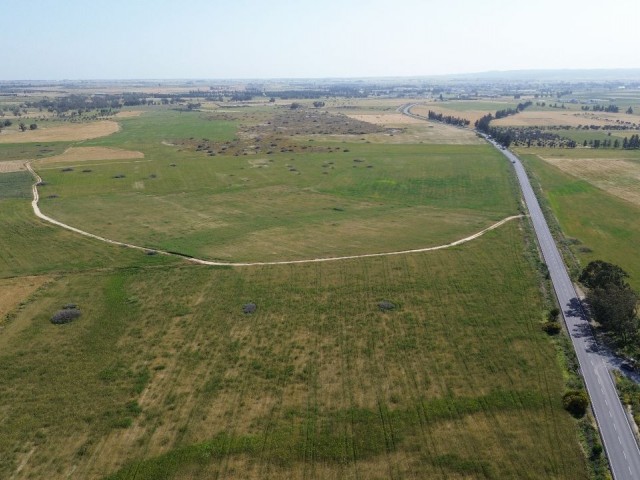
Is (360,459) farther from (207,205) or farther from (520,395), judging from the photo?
(207,205)

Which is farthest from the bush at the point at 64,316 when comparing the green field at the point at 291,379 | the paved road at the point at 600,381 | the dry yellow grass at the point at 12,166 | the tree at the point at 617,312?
the dry yellow grass at the point at 12,166

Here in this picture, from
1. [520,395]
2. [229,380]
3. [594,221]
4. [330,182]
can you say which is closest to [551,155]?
[594,221]

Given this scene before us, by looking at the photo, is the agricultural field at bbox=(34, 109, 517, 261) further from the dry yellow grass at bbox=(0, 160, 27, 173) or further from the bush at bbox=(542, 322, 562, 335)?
the bush at bbox=(542, 322, 562, 335)

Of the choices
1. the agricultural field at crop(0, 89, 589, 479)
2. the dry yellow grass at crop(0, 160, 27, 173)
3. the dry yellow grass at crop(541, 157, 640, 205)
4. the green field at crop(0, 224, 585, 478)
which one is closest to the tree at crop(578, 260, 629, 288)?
the agricultural field at crop(0, 89, 589, 479)

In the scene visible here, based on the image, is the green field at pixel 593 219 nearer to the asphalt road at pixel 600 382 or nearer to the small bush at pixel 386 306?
the asphalt road at pixel 600 382

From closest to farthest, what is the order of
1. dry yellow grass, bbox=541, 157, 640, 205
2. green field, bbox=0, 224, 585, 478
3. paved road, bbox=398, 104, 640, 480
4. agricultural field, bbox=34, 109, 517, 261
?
paved road, bbox=398, 104, 640, 480
green field, bbox=0, 224, 585, 478
agricultural field, bbox=34, 109, 517, 261
dry yellow grass, bbox=541, 157, 640, 205

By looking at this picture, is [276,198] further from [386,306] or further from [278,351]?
[278,351]
